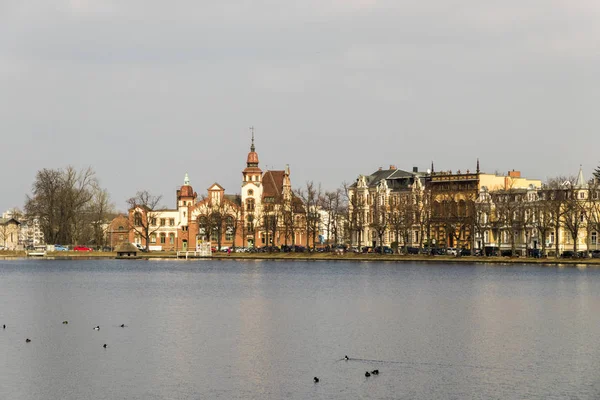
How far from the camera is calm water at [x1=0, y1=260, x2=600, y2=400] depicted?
115 feet

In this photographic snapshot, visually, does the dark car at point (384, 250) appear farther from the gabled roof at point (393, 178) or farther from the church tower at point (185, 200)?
the church tower at point (185, 200)

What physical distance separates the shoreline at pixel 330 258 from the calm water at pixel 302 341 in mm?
36842

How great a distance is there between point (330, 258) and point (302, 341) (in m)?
99.4

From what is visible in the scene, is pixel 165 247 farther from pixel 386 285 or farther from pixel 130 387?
pixel 130 387

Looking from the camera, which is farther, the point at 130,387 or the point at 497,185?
the point at 497,185

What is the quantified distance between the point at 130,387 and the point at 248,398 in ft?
14.8

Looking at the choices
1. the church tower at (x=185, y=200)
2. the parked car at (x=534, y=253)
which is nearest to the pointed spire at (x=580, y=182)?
the parked car at (x=534, y=253)

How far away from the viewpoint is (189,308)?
205 feet

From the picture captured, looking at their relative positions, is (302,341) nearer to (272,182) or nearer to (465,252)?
(465,252)

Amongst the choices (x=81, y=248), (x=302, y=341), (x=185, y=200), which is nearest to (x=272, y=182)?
(x=185, y=200)

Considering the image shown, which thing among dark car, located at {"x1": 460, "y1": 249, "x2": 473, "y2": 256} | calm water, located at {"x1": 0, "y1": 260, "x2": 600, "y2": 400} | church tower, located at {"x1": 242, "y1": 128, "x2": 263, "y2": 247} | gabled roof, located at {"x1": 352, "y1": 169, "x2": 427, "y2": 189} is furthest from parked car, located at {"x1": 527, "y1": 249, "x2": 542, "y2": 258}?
church tower, located at {"x1": 242, "y1": 128, "x2": 263, "y2": 247}

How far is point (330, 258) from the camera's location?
145125mm

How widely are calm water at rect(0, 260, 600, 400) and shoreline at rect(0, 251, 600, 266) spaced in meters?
36.8

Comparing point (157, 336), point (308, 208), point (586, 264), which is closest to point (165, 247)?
point (308, 208)
